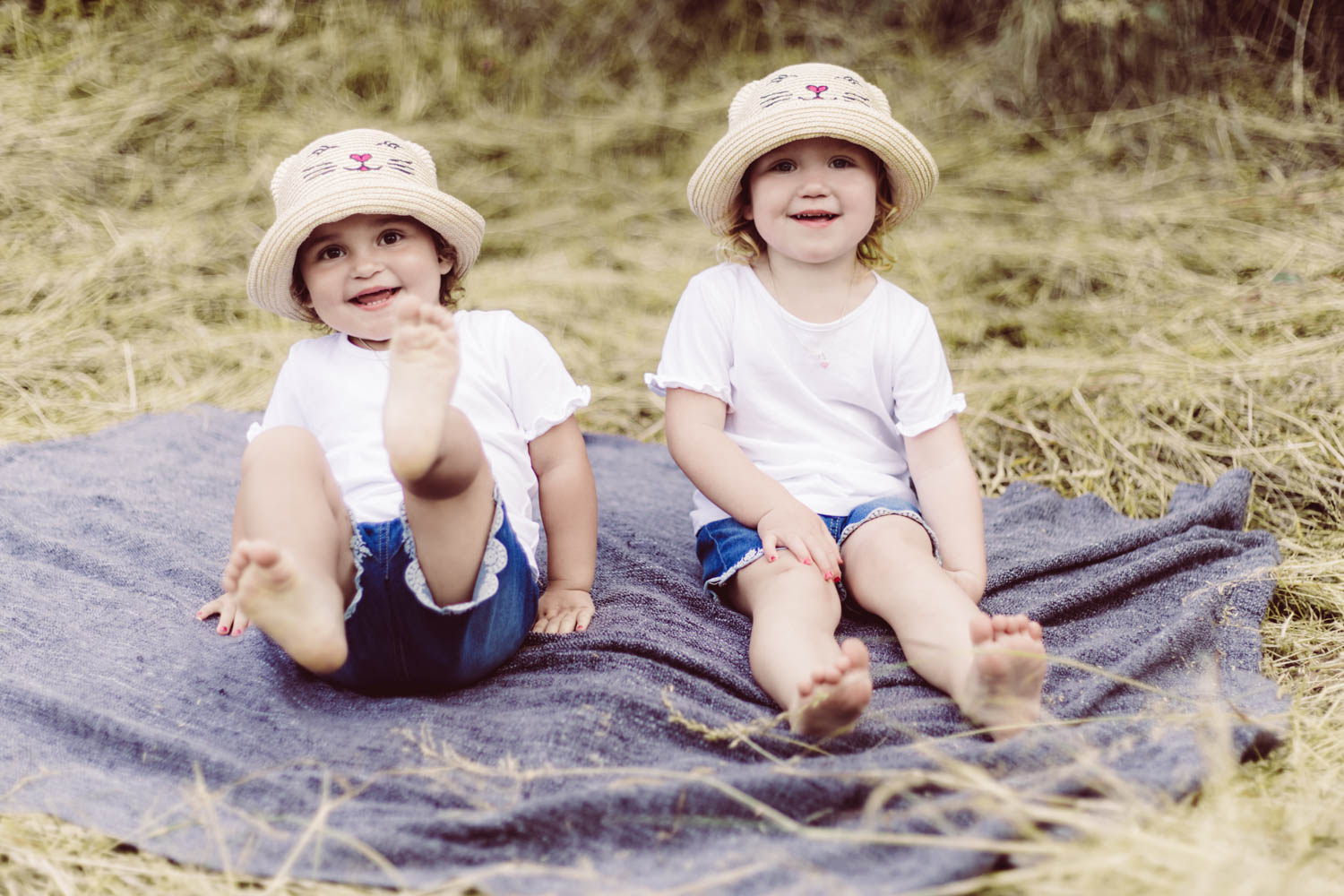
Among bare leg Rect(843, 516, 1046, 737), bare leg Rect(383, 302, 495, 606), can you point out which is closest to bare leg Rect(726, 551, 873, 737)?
bare leg Rect(843, 516, 1046, 737)

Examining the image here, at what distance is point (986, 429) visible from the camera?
3162 mm

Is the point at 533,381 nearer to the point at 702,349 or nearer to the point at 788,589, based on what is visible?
the point at 702,349

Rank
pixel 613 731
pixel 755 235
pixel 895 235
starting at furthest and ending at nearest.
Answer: pixel 895 235, pixel 755 235, pixel 613 731

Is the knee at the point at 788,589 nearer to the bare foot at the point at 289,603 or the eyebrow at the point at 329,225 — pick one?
the bare foot at the point at 289,603

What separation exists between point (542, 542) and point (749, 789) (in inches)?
44.0

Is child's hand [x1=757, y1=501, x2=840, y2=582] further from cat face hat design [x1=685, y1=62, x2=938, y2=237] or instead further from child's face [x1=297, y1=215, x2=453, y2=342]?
child's face [x1=297, y1=215, x2=453, y2=342]

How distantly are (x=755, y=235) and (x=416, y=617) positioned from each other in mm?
1078

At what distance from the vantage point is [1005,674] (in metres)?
1.61

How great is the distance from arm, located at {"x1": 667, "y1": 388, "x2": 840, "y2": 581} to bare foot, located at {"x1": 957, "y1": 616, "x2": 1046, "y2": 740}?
392mm

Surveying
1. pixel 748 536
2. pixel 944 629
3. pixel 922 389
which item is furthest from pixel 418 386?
pixel 922 389

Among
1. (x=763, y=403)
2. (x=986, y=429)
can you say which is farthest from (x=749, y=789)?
(x=986, y=429)

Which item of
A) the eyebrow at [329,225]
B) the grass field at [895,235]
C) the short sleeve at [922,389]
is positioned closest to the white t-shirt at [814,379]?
A: the short sleeve at [922,389]

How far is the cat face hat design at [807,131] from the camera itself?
6.83 feet

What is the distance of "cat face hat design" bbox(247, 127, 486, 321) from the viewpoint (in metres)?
1.92
